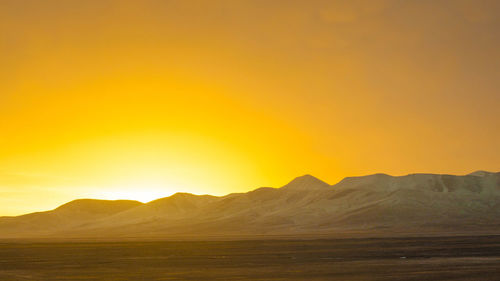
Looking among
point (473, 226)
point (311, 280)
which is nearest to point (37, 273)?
point (311, 280)

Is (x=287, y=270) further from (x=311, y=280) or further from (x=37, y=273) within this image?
(x=37, y=273)

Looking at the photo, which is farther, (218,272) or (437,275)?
(218,272)

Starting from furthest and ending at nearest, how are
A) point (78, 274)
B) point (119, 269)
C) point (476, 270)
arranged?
point (119, 269)
point (78, 274)
point (476, 270)

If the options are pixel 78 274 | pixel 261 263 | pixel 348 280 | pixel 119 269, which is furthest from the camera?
pixel 261 263

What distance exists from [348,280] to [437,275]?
Answer: 20.9ft

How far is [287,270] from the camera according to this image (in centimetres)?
4716

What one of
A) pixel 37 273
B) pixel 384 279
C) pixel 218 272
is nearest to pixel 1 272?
pixel 37 273

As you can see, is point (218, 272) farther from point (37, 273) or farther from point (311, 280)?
point (37, 273)

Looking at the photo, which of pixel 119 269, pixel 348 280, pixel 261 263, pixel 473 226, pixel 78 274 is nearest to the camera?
pixel 348 280

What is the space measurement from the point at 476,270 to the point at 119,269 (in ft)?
88.2

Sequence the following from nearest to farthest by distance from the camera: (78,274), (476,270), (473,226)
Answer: (476,270) → (78,274) → (473,226)

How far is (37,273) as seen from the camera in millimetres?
49281

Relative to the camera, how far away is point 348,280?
129 ft

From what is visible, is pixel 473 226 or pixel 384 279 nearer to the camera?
pixel 384 279
